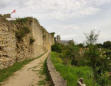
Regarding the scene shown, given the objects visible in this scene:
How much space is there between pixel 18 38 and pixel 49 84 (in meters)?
6.06

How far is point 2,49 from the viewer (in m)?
6.73

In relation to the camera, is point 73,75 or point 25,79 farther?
point 73,75

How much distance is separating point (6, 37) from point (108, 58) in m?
6.97

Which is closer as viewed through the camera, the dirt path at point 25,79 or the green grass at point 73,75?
the dirt path at point 25,79

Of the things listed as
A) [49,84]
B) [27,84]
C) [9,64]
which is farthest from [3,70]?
[49,84]

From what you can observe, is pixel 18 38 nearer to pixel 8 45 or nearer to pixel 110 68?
pixel 8 45

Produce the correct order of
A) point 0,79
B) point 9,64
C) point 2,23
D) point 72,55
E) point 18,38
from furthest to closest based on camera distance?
1. point 72,55
2. point 18,38
3. point 9,64
4. point 2,23
5. point 0,79

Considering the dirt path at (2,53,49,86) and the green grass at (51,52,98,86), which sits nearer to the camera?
the dirt path at (2,53,49,86)

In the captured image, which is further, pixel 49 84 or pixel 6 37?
pixel 6 37

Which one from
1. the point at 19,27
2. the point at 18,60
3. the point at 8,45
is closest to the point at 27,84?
the point at 8,45

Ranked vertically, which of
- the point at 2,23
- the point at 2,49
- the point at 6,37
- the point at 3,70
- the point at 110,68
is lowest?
the point at 110,68

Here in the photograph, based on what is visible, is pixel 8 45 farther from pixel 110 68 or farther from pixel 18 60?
pixel 110 68

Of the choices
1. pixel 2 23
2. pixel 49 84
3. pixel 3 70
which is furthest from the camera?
pixel 2 23

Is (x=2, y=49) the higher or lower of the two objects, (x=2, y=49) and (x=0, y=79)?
the higher
